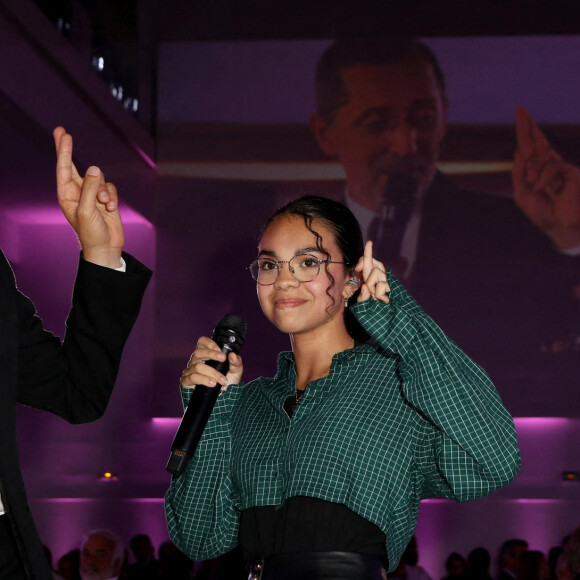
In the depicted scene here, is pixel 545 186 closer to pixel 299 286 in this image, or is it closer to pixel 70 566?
pixel 70 566

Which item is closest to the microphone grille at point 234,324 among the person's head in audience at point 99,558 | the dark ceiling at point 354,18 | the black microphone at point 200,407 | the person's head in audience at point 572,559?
the black microphone at point 200,407

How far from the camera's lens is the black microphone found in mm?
1516

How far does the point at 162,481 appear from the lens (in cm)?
680

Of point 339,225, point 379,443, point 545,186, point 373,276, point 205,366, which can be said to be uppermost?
point 545,186

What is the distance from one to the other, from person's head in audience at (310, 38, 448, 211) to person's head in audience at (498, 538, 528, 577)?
2.53 m

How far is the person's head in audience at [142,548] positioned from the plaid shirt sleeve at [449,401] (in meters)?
4.93

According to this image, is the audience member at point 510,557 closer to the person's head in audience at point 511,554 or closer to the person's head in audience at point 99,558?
the person's head in audience at point 511,554

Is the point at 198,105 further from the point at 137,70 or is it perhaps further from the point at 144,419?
the point at 144,419

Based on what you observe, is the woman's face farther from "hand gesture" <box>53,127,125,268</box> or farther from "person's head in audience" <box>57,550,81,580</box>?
"person's head in audience" <box>57,550,81,580</box>

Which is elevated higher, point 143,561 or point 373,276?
point 373,276

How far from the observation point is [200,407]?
156 cm

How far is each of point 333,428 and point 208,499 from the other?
0.32m

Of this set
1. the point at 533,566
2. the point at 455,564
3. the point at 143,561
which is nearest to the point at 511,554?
the point at 455,564

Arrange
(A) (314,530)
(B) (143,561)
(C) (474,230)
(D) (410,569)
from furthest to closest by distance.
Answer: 1. (C) (474,230)
2. (B) (143,561)
3. (D) (410,569)
4. (A) (314,530)
